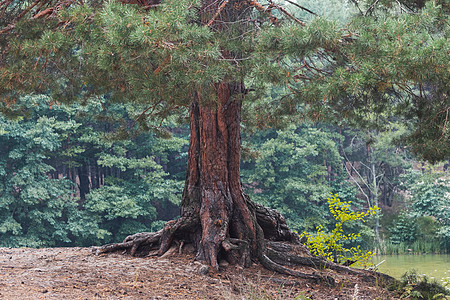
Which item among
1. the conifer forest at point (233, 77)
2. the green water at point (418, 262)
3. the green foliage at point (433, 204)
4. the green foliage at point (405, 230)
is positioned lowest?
the green water at point (418, 262)

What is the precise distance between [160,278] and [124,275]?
→ 36 centimetres

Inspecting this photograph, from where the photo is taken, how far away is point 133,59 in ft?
11.7

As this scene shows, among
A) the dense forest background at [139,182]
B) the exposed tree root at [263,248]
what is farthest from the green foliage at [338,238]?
the dense forest background at [139,182]

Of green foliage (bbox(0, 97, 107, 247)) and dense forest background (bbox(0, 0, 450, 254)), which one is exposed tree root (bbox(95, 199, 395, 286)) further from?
green foliage (bbox(0, 97, 107, 247))

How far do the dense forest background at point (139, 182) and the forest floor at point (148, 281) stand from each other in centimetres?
924

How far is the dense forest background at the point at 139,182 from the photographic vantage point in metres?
16.1

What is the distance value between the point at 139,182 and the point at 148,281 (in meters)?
14.4

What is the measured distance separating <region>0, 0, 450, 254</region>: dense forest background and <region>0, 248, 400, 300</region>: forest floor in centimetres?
924

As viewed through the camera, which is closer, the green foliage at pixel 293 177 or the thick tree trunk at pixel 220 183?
the thick tree trunk at pixel 220 183

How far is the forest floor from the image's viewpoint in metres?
3.87

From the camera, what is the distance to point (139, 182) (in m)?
18.5

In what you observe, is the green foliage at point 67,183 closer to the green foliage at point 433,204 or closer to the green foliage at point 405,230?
the green foliage at point 405,230

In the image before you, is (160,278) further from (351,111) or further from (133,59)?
(351,111)

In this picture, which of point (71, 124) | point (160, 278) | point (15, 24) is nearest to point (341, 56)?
point (160, 278)
